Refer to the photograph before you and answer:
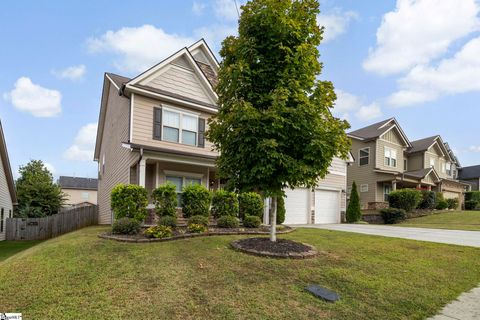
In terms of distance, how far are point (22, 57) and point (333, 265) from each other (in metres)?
15.5

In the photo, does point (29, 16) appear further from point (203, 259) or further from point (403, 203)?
point (403, 203)

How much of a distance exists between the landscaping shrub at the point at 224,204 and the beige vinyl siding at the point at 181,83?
559 cm

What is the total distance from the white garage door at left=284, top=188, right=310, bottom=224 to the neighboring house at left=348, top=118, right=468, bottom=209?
9.61m

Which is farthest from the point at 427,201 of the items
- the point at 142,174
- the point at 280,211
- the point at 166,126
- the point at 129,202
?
the point at 129,202

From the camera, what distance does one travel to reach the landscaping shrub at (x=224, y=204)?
11.9m

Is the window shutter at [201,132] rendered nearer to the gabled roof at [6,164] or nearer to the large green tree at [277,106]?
the large green tree at [277,106]

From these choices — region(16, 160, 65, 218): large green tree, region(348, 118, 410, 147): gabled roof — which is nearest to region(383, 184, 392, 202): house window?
region(348, 118, 410, 147): gabled roof

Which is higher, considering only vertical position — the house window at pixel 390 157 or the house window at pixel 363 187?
the house window at pixel 390 157

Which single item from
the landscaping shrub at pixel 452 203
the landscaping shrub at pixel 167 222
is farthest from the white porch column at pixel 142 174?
the landscaping shrub at pixel 452 203

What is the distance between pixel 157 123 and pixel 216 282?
9710 millimetres

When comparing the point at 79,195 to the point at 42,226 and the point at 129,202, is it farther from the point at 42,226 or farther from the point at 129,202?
the point at 129,202

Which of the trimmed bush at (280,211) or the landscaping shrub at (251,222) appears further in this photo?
the trimmed bush at (280,211)

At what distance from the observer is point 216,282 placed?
5.24 m

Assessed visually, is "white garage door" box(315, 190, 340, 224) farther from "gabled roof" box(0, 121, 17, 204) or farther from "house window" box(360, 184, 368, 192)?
"gabled roof" box(0, 121, 17, 204)
